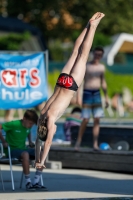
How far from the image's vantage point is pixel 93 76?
43.5ft

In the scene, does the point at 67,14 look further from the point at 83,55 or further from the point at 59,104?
the point at 59,104

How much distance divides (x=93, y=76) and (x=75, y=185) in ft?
9.39

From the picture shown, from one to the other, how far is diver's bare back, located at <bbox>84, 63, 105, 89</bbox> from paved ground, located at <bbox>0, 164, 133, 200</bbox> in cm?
154

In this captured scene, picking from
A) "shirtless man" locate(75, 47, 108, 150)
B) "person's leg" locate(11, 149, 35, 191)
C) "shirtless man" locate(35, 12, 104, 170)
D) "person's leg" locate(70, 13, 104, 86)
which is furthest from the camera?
"shirtless man" locate(75, 47, 108, 150)

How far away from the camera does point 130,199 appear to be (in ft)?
29.3

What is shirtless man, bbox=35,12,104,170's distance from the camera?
26.5ft

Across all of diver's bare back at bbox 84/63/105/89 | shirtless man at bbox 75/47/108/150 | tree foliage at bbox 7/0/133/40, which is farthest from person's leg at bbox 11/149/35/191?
tree foliage at bbox 7/0/133/40

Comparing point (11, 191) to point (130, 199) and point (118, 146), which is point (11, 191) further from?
point (118, 146)

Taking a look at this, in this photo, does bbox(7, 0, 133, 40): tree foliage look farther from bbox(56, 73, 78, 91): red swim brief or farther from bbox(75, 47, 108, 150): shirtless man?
bbox(56, 73, 78, 91): red swim brief

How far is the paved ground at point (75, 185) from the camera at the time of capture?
971cm

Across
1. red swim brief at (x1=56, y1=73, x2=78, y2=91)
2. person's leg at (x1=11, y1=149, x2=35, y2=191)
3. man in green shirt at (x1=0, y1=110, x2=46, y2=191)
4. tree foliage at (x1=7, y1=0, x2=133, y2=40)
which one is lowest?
person's leg at (x1=11, y1=149, x2=35, y2=191)

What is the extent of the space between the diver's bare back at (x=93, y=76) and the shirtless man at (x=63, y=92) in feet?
A: 13.6

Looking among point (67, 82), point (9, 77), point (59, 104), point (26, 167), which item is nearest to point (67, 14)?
point (9, 77)

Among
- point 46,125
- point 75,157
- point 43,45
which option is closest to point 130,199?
point 46,125
